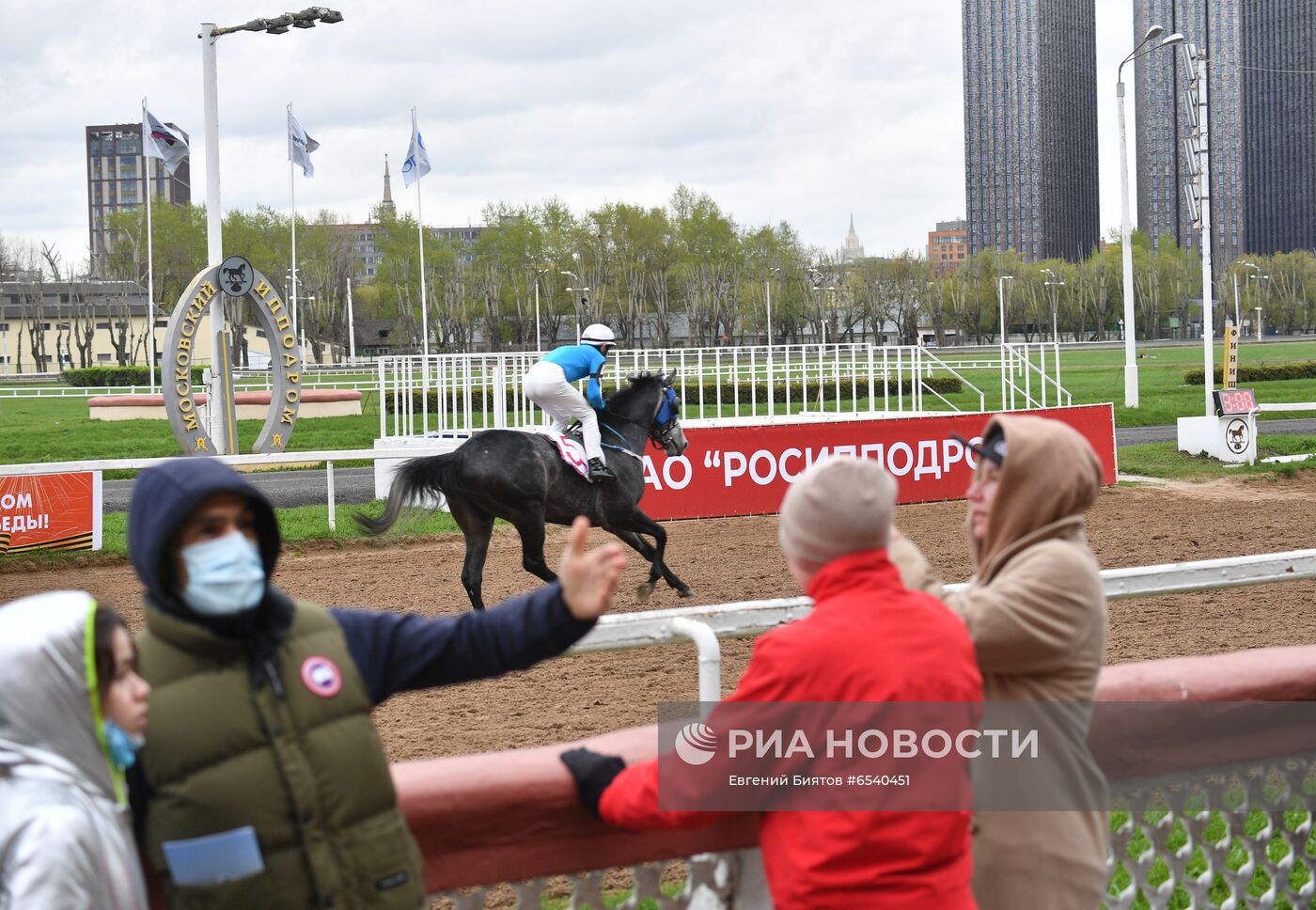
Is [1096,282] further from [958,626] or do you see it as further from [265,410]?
[958,626]

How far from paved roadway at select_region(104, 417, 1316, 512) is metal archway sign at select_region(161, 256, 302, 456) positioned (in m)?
0.56

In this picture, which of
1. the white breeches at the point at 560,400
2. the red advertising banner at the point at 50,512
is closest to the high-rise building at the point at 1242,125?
the white breeches at the point at 560,400

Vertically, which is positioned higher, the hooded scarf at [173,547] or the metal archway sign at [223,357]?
the metal archway sign at [223,357]

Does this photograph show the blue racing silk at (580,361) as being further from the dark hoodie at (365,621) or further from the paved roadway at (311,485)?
the dark hoodie at (365,621)

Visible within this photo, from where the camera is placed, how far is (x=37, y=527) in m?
11.0

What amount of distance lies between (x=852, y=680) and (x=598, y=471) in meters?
7.28

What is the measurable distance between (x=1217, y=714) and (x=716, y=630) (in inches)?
45.2

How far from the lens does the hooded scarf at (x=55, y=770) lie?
154 cm

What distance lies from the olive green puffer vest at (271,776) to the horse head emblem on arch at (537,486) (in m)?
6.62

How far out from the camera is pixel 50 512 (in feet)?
36.3

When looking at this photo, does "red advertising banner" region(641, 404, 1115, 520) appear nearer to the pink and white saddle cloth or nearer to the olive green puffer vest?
the pink and white saddle cloth

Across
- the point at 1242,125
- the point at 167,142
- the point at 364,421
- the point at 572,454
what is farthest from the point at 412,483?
the point at 1242,125

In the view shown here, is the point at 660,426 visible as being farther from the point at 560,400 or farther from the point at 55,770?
the point at 55,770

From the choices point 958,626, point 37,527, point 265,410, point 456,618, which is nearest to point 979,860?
point 958,626
